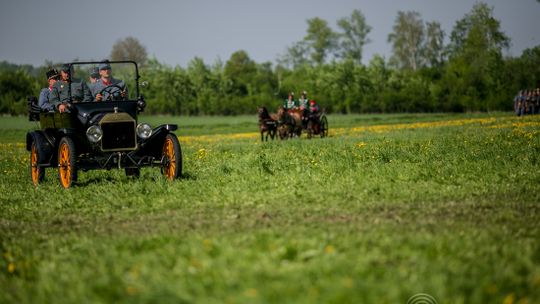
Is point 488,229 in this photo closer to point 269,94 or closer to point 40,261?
point 40,261

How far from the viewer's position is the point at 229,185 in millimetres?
11484

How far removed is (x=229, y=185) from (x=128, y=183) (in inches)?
80.4

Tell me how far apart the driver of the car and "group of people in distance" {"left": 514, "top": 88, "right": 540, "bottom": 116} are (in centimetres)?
3891

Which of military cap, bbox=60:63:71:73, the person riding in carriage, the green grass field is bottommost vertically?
the green grass field

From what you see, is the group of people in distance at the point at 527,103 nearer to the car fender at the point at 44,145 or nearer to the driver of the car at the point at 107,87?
the driver of the car at the point at 107,87

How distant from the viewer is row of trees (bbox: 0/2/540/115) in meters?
76.4

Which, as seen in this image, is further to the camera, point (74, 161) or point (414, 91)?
point (414, 91)

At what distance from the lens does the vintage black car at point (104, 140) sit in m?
12.8

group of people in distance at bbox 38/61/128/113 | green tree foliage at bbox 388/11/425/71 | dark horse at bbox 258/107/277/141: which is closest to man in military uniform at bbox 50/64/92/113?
group of people in distance at bbox 38/61/128/113

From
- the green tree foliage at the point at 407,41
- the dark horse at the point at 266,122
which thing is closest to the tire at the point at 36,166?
the dark horse at the point at 266,122

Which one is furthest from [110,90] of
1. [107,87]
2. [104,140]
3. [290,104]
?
[290,104]

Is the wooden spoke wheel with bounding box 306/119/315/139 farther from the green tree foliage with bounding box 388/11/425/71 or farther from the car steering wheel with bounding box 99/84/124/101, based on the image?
the green tree foliage with bounding box 388/11/425/71

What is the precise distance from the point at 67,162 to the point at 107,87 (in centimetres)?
181

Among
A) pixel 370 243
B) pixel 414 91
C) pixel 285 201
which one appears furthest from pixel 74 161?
pixel 414 91
